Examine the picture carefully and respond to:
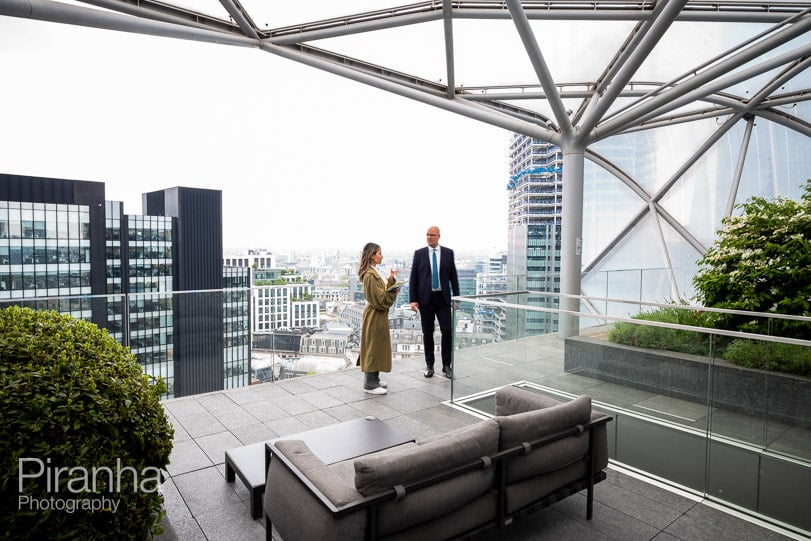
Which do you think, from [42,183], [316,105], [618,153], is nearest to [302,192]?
[316,105]

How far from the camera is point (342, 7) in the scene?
7930 millimetres

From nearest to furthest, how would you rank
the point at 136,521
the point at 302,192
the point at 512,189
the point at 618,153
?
the point at 136,521 < the point at 618,153 < the point at 512,189 < the point at 302,192

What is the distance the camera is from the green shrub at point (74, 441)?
188 centimetres

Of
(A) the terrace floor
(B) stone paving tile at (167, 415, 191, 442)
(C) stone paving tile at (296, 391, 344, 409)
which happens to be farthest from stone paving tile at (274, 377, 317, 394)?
(B) stone paving tile at (167, 415, 191, 442)

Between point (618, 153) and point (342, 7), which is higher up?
point (342, 7)

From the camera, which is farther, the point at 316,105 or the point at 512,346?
the point at 316,105

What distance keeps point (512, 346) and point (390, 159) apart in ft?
73.9

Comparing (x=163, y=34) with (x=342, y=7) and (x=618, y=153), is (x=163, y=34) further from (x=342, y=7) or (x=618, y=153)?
(x=618, y=153)

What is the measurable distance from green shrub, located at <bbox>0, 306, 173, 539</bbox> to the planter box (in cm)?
395

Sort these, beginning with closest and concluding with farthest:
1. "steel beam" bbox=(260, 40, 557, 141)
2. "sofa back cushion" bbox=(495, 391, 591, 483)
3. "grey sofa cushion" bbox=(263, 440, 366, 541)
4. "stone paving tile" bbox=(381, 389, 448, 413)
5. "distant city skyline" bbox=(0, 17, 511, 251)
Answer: "grey sofa cushion" bbox=(263, 440, 366, 541) < "sofa back cushion" bbox=(495, 391, 591, 483) < "stone paving tile" bbox=(381, 389, 448, 413) < "steel beam" bbox=(260, 40, 557, 141) < "distant city skyline" bbox=(0, 17, 511, 251)

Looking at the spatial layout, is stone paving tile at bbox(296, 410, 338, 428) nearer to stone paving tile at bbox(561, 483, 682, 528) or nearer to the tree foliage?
stone paving tile at bbox(561, 483, 682, 528)

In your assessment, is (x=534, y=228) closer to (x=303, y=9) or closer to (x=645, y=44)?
(x=645, y=44)

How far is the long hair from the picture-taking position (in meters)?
6.37

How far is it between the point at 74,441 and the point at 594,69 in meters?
10.6
